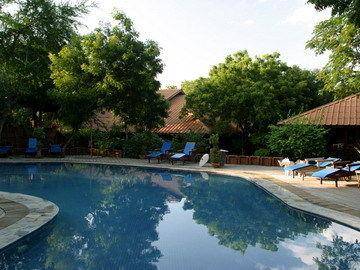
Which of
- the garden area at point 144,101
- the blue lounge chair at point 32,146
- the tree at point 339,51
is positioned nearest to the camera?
the tree at point 339,51

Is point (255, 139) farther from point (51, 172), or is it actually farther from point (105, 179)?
point (51, 172)

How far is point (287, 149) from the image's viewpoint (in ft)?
64.3

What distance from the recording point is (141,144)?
24.1m

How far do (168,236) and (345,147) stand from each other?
15.8 m

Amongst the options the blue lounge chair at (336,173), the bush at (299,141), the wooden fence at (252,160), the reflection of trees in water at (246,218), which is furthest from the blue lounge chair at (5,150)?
the blue lounge chair at (336,173)

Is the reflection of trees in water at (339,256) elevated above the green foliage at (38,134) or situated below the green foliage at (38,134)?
below

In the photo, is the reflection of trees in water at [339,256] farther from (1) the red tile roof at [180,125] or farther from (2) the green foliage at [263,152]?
(1) the red tile roof at [180,125]

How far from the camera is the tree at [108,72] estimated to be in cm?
2281

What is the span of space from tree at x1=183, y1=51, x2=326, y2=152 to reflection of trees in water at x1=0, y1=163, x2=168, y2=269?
34.9 feet

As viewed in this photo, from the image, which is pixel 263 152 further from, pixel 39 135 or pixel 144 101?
pixel 39 135

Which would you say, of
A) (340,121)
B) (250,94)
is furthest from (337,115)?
(250,94)

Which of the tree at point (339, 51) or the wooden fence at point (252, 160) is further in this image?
the wooden fence at point (252, 160)

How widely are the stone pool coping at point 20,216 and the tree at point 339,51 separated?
12277mm

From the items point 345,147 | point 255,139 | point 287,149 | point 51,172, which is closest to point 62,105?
point 51,172
